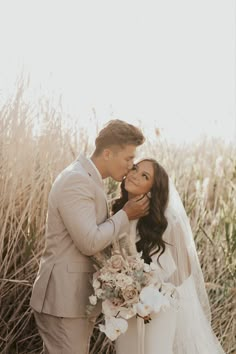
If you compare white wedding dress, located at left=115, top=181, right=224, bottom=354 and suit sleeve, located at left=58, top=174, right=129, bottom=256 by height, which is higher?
suit sleeve, located at left=58, top=174, right=129, bottom=256

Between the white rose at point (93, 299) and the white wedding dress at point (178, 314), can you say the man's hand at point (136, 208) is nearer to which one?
the white wedding dress at point (178, 314)

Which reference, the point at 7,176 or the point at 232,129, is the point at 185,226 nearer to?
the point at 7,176

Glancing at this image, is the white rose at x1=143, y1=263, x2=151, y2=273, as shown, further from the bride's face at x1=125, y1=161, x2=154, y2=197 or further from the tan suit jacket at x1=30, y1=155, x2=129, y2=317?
the bride's face at x1=125, y1=161, x2=154, y2=197

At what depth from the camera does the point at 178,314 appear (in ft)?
19.9

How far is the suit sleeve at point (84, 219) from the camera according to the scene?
17.5 ft

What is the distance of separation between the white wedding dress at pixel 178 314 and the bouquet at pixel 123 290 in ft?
0.62

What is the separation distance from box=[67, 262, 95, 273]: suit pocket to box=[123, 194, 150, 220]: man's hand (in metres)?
0.37

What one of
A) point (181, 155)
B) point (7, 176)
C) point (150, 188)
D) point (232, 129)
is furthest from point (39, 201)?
point (232, 129)

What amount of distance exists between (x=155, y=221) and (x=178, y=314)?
659mm

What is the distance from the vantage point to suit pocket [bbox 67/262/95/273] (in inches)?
219

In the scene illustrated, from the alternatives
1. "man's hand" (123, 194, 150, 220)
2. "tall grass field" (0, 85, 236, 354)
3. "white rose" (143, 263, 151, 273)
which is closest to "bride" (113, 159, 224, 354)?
"man's hand" (123, 194, 150, 220)

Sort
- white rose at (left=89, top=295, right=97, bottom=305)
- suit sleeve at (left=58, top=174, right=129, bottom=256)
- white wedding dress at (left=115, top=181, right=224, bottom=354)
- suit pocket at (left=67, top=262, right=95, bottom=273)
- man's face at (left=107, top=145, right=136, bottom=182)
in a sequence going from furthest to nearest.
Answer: white wedding dress at (left=115, top=181, right=224, bottom=354), man's face at (left=107, top=145, right=136, bottom=182), suit pocket at (left=67, top=262, right=95, bottom=273), white rose at (left=89, top=295, right=97, bottom=305), suit sleeve at (left=58, top=174, right=129, bottom=256)

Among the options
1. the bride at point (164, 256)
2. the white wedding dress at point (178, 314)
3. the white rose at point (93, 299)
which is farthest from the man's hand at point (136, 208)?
the white rose at point (93, 299)

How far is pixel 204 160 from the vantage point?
9.84m
